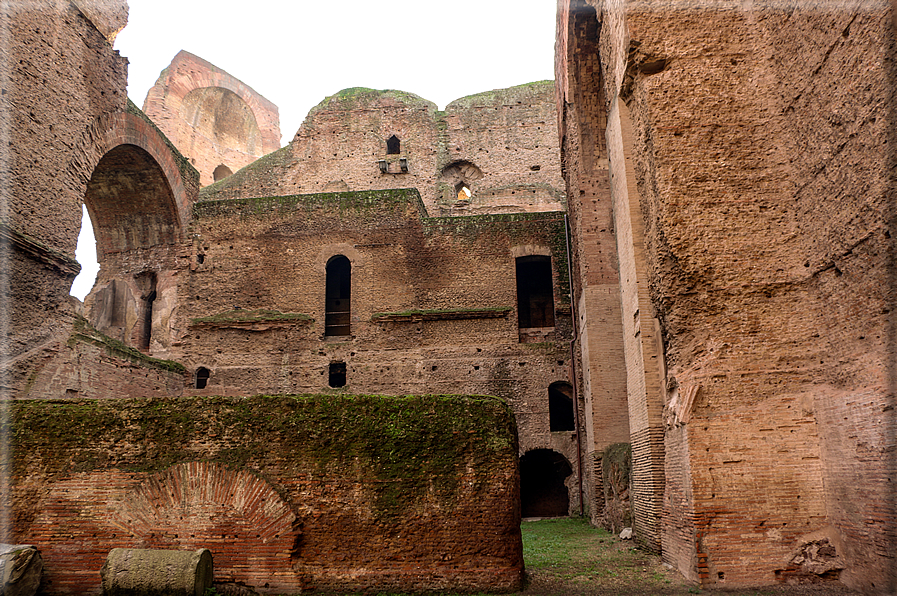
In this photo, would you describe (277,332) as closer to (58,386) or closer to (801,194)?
(58,386)

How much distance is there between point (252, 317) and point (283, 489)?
8068 millimetres

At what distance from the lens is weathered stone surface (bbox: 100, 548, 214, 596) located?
178 inches

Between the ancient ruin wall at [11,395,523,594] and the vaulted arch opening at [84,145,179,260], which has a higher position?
the vaulted arch opening at [84,145,179,260]

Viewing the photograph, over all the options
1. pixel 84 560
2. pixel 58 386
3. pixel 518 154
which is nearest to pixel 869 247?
pixel 84 560

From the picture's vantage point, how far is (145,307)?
43.7 ft

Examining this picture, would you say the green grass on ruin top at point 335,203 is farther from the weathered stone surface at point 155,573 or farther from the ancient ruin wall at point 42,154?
the weathered stone surface at point 155,573

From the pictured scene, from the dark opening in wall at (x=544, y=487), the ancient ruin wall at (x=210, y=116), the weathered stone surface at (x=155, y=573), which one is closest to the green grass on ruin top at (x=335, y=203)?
the dark opening in wall at (x=544, y=487)

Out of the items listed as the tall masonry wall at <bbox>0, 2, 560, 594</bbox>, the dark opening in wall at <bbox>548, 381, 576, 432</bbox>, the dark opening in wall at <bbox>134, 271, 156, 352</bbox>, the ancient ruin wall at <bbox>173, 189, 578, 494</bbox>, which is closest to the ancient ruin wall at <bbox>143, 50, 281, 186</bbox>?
the tall masonry wall at <bbox>0, 2, 560, 594</bbox>

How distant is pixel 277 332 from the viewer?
12.5 m

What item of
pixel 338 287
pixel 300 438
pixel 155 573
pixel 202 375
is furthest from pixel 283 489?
pixel 338 287

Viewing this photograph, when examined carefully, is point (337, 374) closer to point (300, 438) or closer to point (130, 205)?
point (130, 205)

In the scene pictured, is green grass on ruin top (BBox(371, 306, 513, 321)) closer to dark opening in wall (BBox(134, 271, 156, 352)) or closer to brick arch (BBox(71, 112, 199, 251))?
brick arch (BBox(71, 112, 199, 251))

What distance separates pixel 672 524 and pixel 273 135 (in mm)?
24414

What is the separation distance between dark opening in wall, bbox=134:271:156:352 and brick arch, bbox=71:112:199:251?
95 cm
